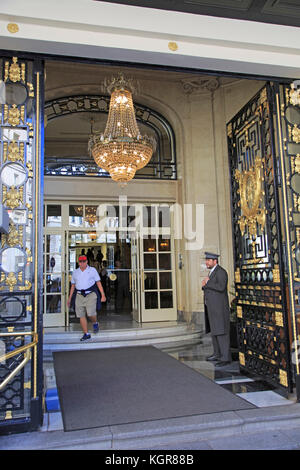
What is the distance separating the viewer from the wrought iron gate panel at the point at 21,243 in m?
3.03

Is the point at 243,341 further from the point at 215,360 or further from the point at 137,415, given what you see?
the point at 137,415

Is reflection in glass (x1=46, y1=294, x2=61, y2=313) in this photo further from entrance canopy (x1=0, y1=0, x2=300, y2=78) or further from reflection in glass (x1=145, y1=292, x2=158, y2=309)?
entrance canopy (x1=0, y1=0, x2=300, y2=78)

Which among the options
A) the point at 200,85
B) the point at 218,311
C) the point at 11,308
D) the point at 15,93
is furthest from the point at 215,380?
the point at 200,85

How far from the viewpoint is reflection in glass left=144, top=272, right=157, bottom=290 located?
27.8ft

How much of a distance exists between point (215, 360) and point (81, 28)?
14.9ft

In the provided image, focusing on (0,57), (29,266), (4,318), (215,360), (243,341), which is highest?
(0,57)

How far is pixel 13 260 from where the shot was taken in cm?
317

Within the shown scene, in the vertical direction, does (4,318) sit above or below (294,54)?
below

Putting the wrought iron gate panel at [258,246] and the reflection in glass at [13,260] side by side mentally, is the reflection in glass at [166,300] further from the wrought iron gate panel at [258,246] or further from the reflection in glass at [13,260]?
the reflection in glass at [13,260]

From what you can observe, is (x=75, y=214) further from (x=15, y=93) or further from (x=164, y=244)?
(x=15, y=93)

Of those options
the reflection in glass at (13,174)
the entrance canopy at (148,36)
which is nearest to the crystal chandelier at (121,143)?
the entrance canopy at (148,36)
